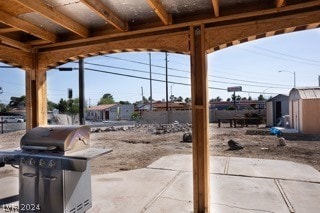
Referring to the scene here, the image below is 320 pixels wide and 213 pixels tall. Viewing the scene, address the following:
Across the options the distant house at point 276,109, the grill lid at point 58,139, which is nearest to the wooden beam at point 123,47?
the grill lid at point 58,139

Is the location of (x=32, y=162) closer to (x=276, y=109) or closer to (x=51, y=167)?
(x=51, y=167)

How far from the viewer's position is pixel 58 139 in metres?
3.26

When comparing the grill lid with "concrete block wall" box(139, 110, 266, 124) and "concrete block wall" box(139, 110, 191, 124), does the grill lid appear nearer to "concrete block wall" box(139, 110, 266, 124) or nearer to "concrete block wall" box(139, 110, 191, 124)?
"concrete block wall" box(139, 110, 191, 124)

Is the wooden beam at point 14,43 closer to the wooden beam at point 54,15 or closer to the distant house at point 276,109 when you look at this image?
the wooden beam at point 54,15

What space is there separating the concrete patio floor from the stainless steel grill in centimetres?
114

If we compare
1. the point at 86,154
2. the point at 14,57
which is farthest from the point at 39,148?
the point at 14,57

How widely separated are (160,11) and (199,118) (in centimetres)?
165

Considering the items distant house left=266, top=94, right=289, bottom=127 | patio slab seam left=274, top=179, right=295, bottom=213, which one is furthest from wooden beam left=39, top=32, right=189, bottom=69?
distant house left=266, top=94, right=289, bottom=127

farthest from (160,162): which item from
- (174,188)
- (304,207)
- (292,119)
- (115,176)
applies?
(292,119)

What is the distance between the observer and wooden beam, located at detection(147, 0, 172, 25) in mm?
3160

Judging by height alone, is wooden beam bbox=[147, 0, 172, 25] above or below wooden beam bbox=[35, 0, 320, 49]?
above

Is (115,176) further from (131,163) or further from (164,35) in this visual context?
(164,35)

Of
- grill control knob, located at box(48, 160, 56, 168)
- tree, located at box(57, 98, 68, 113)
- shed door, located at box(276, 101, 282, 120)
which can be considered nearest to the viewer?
grill control knob, located at box(48, 160, 56, 168)

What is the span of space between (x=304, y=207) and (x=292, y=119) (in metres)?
15.3
